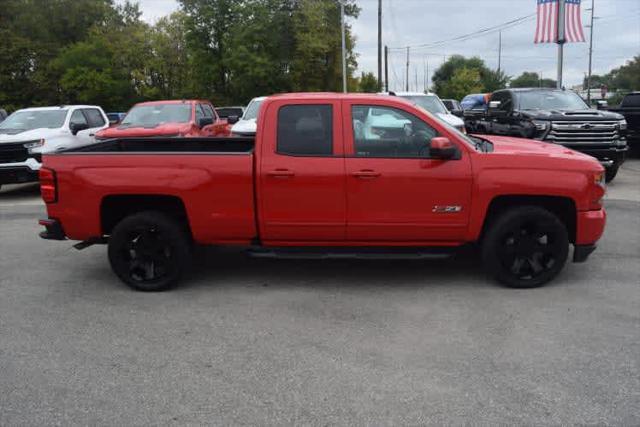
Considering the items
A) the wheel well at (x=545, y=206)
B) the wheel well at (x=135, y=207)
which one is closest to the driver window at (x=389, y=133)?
the wheel well at (x=545, y=206)

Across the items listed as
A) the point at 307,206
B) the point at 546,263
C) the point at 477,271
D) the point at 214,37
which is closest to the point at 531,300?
the point at 546,263

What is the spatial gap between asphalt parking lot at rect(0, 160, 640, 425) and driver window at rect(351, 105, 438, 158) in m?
1.32

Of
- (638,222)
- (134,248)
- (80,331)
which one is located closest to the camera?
(80,331)

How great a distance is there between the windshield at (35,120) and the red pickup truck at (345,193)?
27.2 ft

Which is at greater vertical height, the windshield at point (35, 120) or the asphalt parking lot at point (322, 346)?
the windshield at point (35, 120)

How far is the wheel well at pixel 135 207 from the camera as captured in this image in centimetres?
561

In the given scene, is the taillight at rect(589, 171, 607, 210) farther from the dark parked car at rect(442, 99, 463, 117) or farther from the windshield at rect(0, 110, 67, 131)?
the dark parked car at rect(442, 99, 463, 117)

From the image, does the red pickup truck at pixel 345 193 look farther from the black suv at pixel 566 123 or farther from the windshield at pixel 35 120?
the windshield at pixel 35 120

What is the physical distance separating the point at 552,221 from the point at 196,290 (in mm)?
3442

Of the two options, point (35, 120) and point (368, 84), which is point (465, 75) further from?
point (35, 120)

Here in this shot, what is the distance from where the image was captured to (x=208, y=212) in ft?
17.9

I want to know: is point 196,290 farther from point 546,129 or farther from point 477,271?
point 546,129

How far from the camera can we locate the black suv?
A: 11469 mm

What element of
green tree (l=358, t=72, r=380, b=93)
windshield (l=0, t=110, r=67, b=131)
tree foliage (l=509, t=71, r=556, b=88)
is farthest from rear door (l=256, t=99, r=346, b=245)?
tree foliage (l=509, t=71, r=556, b=88)
